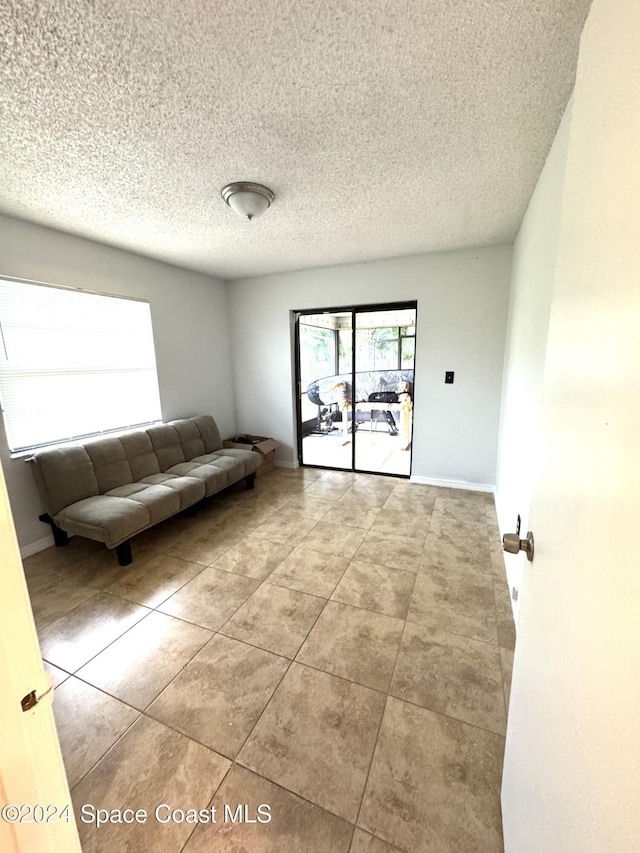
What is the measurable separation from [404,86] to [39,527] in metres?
3.55

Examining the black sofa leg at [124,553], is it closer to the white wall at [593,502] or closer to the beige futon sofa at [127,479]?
the beige futon sofa at [127,479]

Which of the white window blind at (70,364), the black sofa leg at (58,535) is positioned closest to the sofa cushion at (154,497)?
the black sofa leg at (58,535)

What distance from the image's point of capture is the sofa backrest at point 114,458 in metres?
2.50

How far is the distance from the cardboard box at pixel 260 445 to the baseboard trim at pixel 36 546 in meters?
1.95

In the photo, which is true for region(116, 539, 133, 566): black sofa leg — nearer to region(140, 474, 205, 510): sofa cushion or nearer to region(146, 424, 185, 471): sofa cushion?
region(140, 474, 205, 510): sofa cushion

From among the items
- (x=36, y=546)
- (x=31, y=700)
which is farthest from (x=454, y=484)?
(x=36, y=546)

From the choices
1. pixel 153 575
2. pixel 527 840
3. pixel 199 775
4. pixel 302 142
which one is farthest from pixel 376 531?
pixel 302 142

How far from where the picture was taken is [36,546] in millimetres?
2627

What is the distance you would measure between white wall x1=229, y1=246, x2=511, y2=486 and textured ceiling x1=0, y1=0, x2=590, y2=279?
94 centimetres

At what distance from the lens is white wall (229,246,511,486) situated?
10.9 ft

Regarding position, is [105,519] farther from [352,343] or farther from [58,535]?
[352,343]

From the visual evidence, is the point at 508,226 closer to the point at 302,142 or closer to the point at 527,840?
the point at 302,142

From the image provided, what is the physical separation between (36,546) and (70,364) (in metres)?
1.47

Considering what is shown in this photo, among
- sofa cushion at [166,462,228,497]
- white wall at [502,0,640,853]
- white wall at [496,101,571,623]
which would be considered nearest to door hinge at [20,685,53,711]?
white wall at [502,0,640,853]
